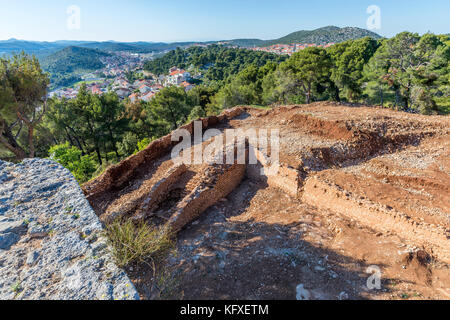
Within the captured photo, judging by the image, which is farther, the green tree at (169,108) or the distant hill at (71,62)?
the distant hill at (71,62)

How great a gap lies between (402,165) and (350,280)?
6694mm

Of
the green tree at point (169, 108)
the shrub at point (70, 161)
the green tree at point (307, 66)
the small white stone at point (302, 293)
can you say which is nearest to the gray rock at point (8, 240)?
the small white stone at point (302, 293)

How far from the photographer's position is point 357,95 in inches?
934

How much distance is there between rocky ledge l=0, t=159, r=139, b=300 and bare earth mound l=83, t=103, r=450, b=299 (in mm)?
1283

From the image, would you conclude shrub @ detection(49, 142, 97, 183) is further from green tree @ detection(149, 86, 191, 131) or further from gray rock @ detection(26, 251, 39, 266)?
gray rock @ detection(26, 251, 39, 266)

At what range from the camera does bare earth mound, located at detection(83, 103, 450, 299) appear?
4.58 m

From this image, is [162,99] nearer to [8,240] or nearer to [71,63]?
[8,240]

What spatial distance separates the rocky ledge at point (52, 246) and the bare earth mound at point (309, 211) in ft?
4.21

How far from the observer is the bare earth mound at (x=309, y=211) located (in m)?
4.58

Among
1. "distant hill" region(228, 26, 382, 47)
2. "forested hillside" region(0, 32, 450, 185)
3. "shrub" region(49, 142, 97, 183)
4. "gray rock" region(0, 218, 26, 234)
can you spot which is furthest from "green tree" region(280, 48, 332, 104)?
"distant hill" region(228, 26, 382, 47)

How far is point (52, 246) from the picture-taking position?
2.75 meters

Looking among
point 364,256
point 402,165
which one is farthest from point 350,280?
point 402,165

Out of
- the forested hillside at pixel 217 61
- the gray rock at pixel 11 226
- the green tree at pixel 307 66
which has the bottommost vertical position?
the gray rock at pixel 11 226

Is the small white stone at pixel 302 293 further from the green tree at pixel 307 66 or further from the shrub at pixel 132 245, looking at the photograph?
the green tree at pixel 307 66
